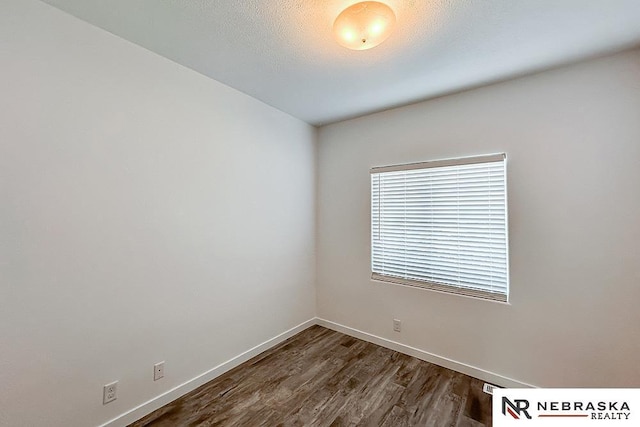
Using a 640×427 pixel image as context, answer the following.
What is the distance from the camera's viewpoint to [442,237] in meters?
2.54

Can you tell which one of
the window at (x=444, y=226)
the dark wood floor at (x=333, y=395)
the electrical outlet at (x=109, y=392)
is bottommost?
the dark wood floor at (x=333, y=395)

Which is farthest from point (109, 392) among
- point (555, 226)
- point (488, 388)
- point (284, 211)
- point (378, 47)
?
point (555, 226)

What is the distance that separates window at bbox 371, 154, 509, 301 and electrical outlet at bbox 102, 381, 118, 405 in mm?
2412

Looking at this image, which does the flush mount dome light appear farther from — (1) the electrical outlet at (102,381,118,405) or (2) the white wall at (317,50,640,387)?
(1) the electrical outlet at (102,381,118,405)

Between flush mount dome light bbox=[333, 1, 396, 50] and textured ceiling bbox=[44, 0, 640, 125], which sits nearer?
flush mount dome light bbox=[333, 1, 396, 50]

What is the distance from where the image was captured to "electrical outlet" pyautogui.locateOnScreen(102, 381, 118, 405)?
1.65 m

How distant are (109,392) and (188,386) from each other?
0.57 m

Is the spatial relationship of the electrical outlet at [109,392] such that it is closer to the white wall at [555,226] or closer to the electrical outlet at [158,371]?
the electrical outlet at [158,371]

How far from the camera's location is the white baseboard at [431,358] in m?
2.16

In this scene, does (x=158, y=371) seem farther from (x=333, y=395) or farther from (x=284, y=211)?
(x=284, y=211)

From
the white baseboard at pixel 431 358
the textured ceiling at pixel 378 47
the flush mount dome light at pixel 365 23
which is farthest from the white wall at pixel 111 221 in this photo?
the flush mount dome light at pixel 365 23

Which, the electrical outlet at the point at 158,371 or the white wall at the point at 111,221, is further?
the electrical outlet at the point at 158,371

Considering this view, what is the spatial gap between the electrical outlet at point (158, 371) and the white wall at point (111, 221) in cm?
3

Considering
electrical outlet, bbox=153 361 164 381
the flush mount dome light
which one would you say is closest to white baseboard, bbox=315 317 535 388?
electrical outlet, bbox=153 361 164 381
